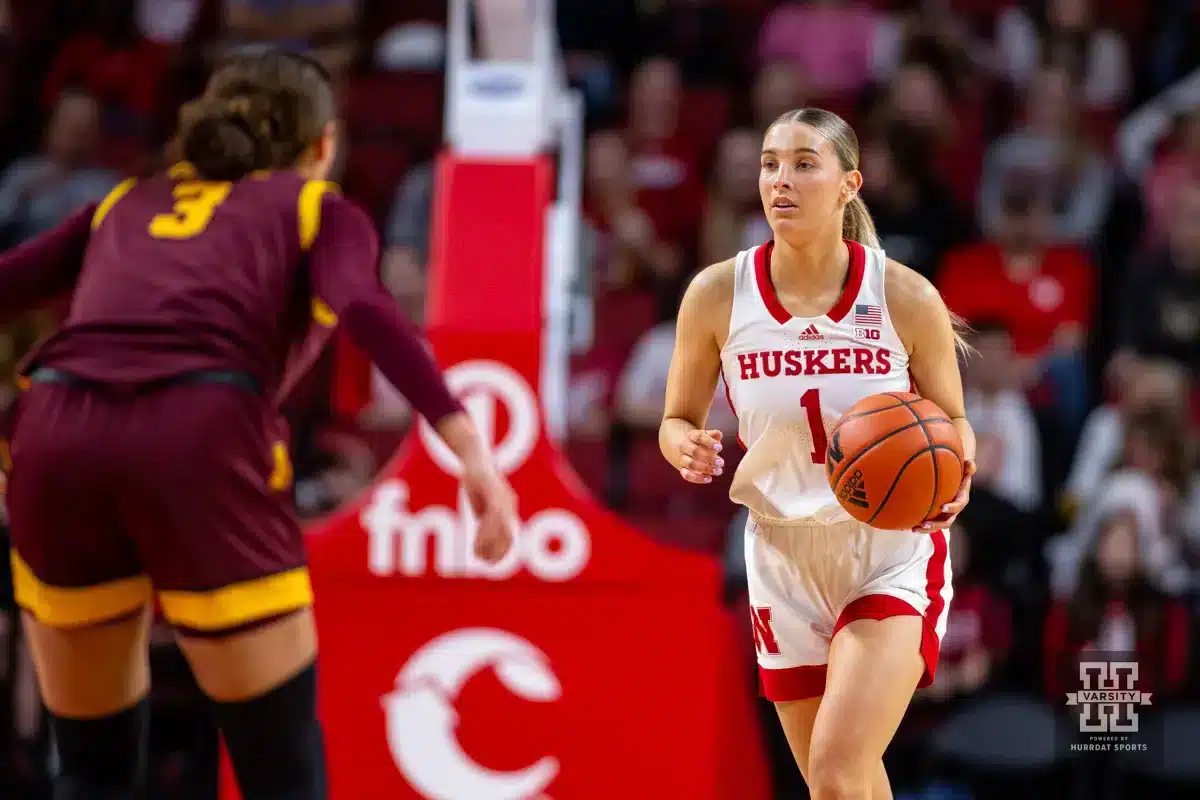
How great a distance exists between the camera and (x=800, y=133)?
3332 mm

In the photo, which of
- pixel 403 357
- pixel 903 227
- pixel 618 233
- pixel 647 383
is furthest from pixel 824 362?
pixel 903 227

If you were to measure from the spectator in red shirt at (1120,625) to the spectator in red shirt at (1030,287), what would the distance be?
4.65 feet

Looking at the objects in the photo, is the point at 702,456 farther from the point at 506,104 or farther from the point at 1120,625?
the point at 1120,625

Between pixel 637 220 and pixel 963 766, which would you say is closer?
pixel 963 766

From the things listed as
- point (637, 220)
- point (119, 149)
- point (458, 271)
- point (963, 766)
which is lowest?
point (963, 766)

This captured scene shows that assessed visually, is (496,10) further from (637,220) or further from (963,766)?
(963,766)

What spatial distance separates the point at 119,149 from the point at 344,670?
179 inches

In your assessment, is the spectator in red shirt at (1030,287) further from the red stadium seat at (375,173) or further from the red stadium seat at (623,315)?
the red stadium seat at (375,173)

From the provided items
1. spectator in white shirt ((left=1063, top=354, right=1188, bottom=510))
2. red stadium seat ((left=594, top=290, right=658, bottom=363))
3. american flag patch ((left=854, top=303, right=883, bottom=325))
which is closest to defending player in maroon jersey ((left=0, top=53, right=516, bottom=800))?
american flag patch ((left=854, top=303, right=883, bottom=325))

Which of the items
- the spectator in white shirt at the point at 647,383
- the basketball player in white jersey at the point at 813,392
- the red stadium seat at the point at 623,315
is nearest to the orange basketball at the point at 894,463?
the basketball player in white jersey at the point at 813,392

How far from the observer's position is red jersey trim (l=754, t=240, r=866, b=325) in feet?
11.3

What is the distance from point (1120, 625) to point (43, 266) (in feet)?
14.4

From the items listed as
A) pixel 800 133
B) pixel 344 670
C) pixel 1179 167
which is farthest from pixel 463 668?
pixel 1179 167

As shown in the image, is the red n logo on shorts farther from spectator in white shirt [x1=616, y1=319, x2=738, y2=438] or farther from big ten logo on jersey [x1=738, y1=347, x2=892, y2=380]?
spectator in white shirt [x1=616, y1=319, x2=738, y2=438]
